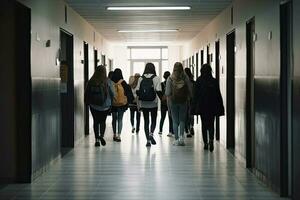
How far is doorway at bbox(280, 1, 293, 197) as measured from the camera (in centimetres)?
603

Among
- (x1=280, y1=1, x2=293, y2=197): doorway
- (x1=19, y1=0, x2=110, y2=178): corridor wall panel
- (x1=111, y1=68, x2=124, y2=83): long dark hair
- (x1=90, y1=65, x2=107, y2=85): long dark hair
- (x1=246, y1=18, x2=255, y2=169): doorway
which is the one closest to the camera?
(x1=280, y1=1, x2=293, y2=197): doorway

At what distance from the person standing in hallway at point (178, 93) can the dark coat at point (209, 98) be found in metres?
0.57

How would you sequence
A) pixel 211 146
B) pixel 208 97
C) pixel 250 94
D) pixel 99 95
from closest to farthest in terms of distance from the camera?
pixel 250 94
pixel 208 97
pixel 211 146
pixel 99 95

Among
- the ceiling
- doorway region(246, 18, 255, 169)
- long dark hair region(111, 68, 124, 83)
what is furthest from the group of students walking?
doorway region(246, 18, 255, 169)

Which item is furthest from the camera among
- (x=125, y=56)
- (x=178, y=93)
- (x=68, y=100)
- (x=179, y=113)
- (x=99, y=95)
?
(x=125, y=56)

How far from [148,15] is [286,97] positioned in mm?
6512

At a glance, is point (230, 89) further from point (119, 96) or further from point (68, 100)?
point (68, 100)

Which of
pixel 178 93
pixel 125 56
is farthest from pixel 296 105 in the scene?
pixel 125 56

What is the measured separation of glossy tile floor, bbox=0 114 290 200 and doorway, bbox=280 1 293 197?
272mm

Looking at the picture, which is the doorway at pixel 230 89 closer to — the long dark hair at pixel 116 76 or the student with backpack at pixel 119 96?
the student with backpack at pixel 119 96

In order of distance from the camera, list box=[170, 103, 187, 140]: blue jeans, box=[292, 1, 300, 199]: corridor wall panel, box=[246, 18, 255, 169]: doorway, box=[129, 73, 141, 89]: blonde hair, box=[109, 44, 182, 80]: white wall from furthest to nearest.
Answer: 1. box=[109, 44, 182, 80]: white wall
2. box=[129, 73, 141, 89]: blonde hair
3. box=[170, 103, 187, 140]: blue jeans
4. box=[246, 18, 255, 169]: doorway
5. box=[292, 1, 300, 199]: corridor wall panel

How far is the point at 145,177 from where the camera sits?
7461mm

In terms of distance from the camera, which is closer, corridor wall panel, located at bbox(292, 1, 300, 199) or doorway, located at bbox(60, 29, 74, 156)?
corridor wall panel, located at bbox(292, 1, 300, 199)

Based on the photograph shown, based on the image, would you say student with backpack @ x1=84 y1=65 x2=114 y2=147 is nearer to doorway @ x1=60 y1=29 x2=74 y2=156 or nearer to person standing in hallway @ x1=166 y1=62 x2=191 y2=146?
doorway @ x1=60 y1=29 x2=74 y2=156
